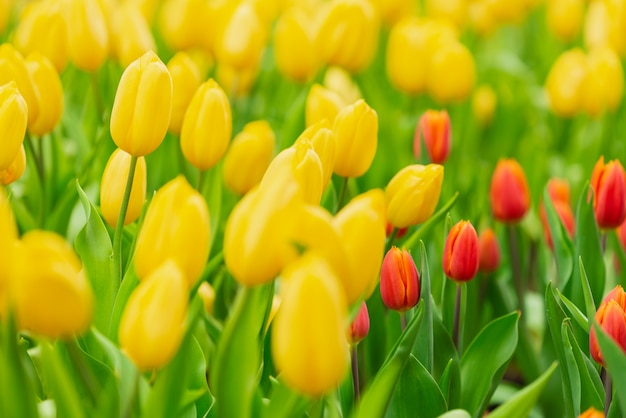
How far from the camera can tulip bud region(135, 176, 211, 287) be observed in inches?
26.6

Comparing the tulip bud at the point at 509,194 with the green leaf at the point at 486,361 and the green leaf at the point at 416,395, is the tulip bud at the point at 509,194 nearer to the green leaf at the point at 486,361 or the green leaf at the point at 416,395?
the green leaf at the point at 486,361

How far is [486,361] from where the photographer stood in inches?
39.6

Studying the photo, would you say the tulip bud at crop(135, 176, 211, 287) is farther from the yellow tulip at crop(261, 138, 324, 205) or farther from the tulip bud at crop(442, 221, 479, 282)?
the tulip bud at crop(442, 221, 479, 282)

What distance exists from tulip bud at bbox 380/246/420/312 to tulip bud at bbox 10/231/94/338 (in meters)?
0.37

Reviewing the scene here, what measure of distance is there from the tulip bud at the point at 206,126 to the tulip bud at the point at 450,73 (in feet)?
2.28

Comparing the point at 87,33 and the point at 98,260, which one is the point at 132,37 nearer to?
the point at 87,33

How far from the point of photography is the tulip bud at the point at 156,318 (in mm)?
629

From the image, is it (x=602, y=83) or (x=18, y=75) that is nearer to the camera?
(x=18, y=75)

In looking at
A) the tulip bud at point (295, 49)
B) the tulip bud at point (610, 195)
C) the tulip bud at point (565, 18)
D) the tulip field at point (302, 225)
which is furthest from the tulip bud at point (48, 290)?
the tulip bud at point (565, 18)

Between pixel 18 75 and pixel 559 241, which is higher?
pixel 18 75

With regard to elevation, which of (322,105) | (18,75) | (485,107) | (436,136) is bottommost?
(485,107)

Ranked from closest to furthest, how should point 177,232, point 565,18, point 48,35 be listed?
point 177,232
point 48,35
point 565,18

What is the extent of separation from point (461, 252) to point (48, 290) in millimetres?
508

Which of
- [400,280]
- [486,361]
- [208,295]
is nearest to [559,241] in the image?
[486,361]
